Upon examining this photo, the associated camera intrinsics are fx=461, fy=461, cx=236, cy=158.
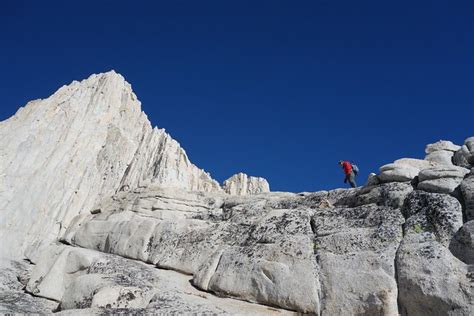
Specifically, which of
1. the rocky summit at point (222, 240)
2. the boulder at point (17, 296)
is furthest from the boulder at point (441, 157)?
the boulder at point (17, 296)

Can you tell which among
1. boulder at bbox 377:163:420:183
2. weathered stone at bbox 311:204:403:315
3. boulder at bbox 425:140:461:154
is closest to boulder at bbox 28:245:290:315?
weathered stone at bbox 311:204:403:315

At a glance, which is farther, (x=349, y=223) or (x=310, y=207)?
(x=310, y=207)

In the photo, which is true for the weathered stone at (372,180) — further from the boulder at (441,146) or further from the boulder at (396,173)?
the boulder at (441,146)

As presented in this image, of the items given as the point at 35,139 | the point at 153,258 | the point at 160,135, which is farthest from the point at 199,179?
the point at 153,258

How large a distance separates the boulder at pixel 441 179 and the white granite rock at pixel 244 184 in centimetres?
7322

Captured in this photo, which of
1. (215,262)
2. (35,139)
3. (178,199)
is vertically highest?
(35,139)

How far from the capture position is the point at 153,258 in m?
31.3

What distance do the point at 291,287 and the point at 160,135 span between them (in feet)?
140

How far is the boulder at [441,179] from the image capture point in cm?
2497

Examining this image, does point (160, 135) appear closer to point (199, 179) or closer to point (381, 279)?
point (199, 179)

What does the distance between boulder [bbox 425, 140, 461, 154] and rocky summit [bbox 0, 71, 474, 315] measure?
0.46 feet

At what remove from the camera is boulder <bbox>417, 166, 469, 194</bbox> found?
2497 centimetres

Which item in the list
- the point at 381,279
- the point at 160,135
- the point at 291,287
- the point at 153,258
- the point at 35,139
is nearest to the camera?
the point at 381,279

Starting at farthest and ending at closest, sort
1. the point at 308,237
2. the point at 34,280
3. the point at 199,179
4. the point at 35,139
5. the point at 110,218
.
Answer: the point at 199,179 < the point at 35,139 < the point at 110,218 < the point at 34,280 < the point at 308,237
